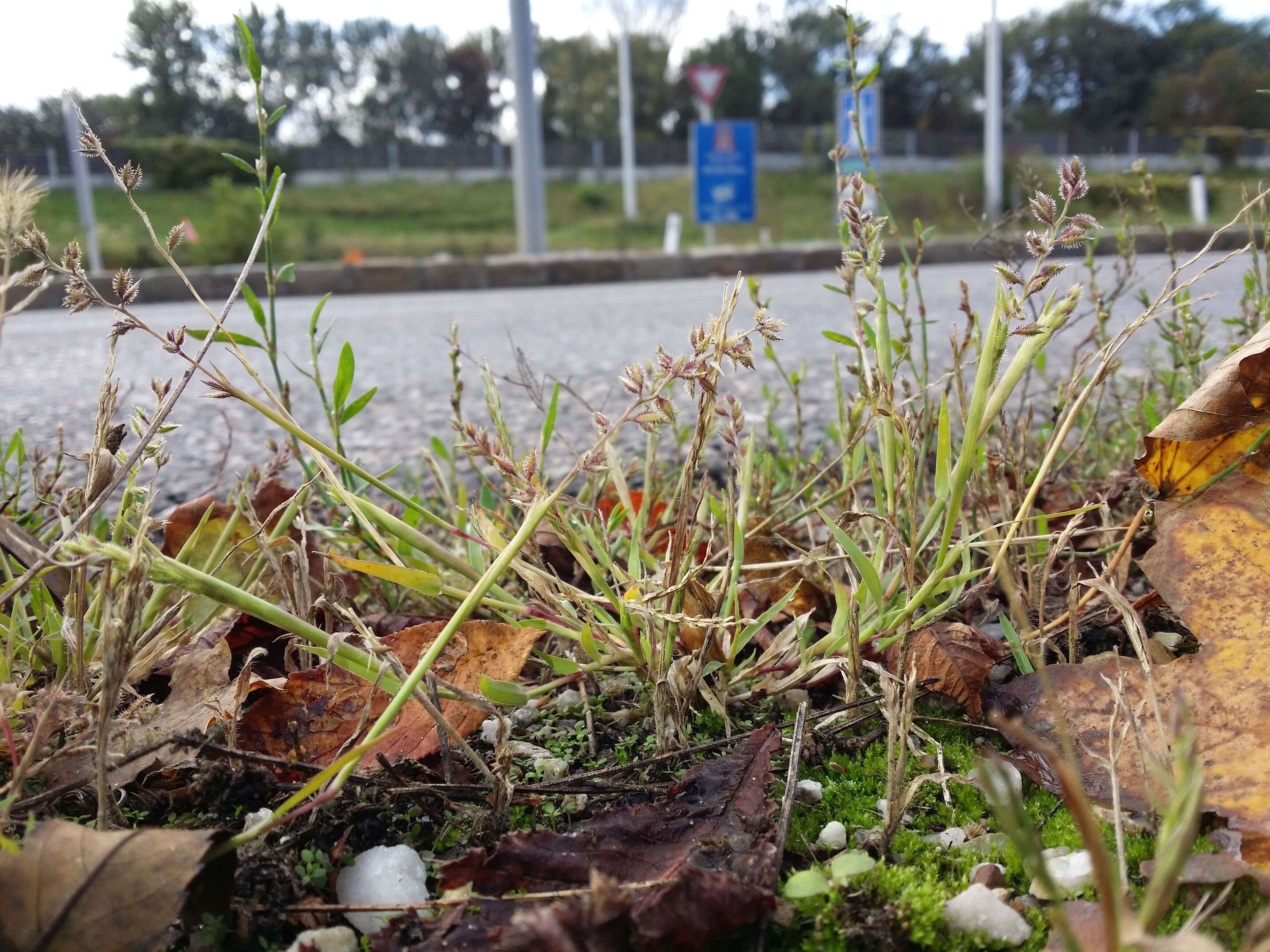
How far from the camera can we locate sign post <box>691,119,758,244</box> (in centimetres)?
1375

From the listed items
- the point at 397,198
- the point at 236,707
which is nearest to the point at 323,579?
the point at 236,707

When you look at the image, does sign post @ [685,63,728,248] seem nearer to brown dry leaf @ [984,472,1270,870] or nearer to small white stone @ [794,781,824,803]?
brown dry leaf @ [984,472,1270,870]

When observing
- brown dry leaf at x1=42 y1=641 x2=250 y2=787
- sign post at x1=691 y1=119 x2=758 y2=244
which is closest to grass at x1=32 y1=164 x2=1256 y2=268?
sign post at x1=691 y1=119 x2=758 y2=244

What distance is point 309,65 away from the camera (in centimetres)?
5278

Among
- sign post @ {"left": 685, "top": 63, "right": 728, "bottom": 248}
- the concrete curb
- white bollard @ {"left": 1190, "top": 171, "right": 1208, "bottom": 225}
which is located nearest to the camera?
the concrete curb

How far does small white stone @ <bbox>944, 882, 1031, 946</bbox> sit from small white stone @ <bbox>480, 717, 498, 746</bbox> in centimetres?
43

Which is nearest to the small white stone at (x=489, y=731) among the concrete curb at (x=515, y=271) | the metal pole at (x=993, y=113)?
the concrete curb at (x=515, y=271)

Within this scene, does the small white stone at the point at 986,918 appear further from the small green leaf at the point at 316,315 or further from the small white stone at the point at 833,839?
the small green leaf at the point at 316,315

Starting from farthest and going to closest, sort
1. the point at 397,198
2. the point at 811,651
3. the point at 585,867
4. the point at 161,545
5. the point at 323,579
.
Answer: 1. the point at 397,198
2. the point at 161,545
3. the point at 323,579
4. the point at 811,651
5. the point at 585,867

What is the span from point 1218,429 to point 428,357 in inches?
122

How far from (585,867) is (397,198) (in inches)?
1404

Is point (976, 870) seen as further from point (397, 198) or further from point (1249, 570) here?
point (397, 198)

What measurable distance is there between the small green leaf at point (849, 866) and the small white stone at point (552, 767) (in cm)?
27

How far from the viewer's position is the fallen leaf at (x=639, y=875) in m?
0.52
